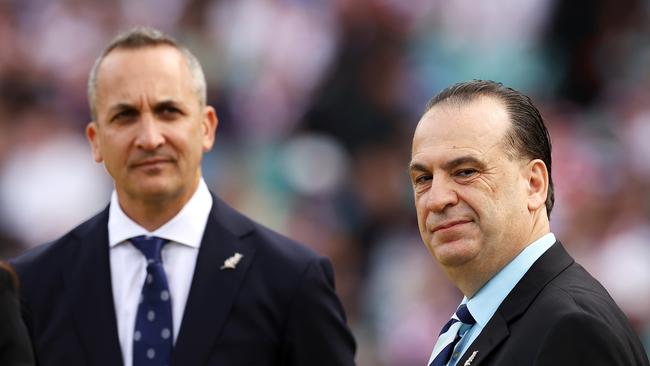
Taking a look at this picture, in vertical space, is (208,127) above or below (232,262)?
above

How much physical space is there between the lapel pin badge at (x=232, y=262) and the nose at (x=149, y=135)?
1.53 ft

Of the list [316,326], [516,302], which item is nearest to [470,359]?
[516,302]

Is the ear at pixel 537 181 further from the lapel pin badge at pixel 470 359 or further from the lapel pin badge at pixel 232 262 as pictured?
the lapel pin badge at pixel 232 262

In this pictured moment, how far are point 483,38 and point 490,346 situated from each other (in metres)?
6.80

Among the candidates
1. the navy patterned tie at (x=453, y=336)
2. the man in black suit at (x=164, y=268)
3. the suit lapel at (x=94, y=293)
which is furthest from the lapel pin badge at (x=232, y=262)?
the navy patterned tie at (x=453, y=336)

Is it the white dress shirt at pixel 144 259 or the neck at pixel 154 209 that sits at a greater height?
the neck at pixel 154 209

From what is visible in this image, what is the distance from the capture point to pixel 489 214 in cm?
346

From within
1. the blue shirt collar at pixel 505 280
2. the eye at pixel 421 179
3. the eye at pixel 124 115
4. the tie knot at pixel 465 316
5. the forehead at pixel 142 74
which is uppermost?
the forehead at pixel 142 74

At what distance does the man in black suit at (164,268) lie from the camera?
422 cm

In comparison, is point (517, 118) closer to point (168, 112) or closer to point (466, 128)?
point (466, 128)

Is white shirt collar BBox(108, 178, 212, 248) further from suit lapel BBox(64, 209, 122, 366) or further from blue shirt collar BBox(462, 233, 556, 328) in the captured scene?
blue shirt collar BBox(462, 233, 556, 328)

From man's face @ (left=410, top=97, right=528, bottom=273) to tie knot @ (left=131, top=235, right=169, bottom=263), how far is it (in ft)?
3.86

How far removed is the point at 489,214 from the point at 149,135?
1401 mm

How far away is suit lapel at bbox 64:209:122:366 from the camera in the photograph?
421 centimetres
